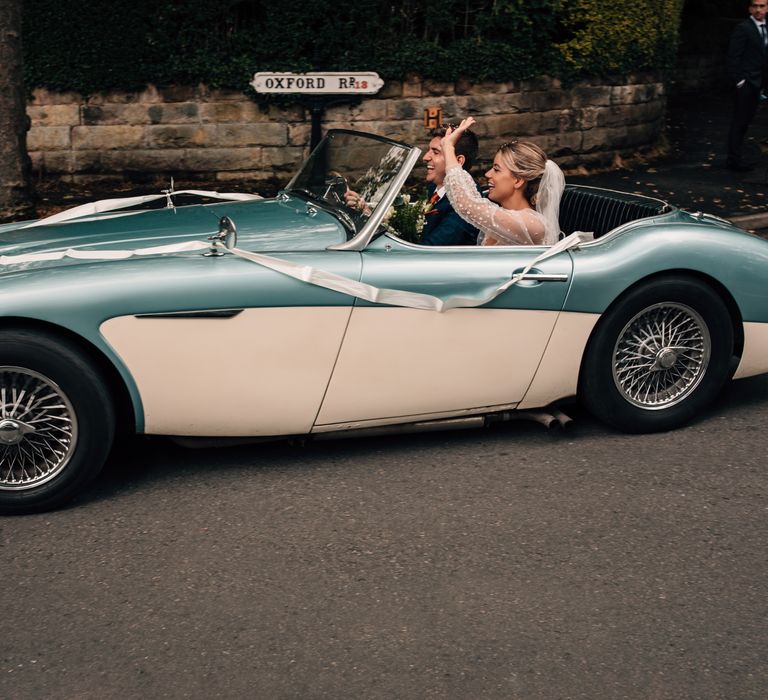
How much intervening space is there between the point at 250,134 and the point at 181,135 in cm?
70

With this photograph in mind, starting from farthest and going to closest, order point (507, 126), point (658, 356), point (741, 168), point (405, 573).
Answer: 1. point (741, 168)
2. point (507, 126)
3. point (658, 356)
4. point (405, 573)

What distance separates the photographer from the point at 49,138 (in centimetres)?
1072

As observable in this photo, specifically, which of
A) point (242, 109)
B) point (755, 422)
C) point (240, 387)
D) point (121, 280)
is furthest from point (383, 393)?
point (242, 109)

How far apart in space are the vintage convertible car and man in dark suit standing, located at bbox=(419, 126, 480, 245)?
0.41m

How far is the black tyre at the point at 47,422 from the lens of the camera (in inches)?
148

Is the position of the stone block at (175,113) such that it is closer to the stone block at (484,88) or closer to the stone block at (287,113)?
the stone block at (287,113)

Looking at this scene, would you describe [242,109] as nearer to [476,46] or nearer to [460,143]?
[476,46]

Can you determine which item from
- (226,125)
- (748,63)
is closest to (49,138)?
(226,125)

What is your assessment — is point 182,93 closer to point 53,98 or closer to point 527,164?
point 53,98

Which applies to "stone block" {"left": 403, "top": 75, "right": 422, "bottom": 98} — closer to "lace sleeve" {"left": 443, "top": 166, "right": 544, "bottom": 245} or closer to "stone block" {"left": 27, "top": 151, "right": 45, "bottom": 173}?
"stone block" {"left": 27, "top": 151, "right": 45, "bottom": 173}

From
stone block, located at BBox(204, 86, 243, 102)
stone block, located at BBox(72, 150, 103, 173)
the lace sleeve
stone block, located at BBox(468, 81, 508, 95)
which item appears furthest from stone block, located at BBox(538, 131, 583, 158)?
the lace sleeve

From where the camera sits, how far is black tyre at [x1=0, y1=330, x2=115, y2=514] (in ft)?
12.3

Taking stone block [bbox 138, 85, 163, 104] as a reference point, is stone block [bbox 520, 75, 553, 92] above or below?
above

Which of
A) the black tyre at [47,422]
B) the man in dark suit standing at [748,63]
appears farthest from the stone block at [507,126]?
the black tyre at [47,422]
